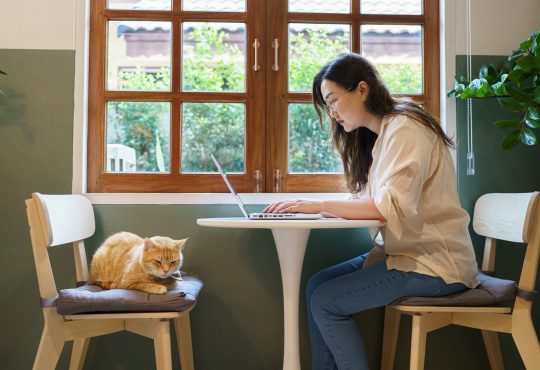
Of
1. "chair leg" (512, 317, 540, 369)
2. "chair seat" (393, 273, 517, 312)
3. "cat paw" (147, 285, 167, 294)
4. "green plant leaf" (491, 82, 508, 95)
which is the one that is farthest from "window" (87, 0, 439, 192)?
"chair leg" (512, 317, 540, 369)

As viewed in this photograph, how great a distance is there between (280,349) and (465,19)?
1744 mm

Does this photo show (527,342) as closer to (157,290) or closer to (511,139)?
(511,139)

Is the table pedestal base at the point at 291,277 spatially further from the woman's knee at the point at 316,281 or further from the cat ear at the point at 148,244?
the cat ear at the point at 148,244

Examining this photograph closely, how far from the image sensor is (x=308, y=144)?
2299mm

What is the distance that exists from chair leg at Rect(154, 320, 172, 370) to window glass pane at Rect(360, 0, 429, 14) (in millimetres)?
1702

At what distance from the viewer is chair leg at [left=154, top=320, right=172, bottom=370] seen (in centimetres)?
151

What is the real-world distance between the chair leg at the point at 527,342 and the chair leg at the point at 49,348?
1.47 metres

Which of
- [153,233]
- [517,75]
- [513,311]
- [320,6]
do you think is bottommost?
[513,311]

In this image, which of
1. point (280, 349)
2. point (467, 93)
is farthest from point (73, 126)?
point (467, 93)

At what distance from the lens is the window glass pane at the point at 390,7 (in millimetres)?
2338

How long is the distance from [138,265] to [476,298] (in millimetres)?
1113

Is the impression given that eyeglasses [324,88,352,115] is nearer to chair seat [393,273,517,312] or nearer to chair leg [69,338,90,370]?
chair seat [393,273,517,312]

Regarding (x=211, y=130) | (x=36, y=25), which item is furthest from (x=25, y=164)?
(x=211, y=130)

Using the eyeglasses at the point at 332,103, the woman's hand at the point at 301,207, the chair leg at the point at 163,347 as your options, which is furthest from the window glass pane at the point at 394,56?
the chair leg at the point at 163,347
